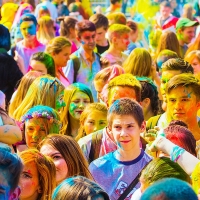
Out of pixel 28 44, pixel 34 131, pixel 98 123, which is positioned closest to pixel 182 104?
pixel 98 123

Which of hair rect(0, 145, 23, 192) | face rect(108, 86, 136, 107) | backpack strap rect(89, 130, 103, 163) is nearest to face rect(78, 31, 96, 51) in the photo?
face rect(108, 86, 136, 107)

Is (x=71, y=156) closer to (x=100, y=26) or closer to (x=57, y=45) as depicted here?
(x=57, y=45)

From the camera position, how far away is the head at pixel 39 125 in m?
7.57

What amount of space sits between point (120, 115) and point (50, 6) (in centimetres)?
1125

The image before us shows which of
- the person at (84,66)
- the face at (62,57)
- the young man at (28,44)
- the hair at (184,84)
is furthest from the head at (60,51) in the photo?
the hair at (184,84)

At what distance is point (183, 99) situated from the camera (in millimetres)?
8188

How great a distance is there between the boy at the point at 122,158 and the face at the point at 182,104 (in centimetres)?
129

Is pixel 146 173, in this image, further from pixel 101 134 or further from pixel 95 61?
pixel 95 61

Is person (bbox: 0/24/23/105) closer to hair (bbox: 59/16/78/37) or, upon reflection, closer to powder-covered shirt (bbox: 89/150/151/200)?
hair (bbox: 59/16/78/37)

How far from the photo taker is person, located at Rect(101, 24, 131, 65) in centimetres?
1262

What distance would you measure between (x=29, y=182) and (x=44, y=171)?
137mm

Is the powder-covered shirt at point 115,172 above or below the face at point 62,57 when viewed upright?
above

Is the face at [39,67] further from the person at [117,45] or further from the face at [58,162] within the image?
the face at [58,162]

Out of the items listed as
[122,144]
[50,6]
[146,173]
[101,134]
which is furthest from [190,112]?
[50,6]
